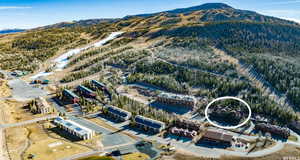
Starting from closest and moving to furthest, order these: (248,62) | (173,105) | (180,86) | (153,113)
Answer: (153,113) < (173,105) < (180,86) < (248,62)

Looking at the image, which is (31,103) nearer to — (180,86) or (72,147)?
(72,147)

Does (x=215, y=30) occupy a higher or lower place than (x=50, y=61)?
higher

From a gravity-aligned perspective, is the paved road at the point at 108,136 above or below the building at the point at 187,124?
below

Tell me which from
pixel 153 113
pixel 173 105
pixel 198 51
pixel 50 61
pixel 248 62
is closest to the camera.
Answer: pixel 153 113

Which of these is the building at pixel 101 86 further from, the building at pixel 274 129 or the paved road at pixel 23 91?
the building at pixel 274 129

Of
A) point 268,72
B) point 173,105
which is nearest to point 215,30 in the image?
point 268,72

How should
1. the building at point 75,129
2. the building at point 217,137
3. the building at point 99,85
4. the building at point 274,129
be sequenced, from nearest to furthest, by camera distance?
1. the building at point 217,137
2. the building at point 75,129
3. the building at point 274,129
4. the building at point 99,85

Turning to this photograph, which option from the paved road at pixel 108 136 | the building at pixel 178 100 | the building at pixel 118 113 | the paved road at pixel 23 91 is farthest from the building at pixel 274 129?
the paved road at pixel 23 91

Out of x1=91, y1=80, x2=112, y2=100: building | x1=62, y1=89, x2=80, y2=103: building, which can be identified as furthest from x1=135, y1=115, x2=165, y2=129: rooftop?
x1=62, y1=89, x2=80, y2=103: building
